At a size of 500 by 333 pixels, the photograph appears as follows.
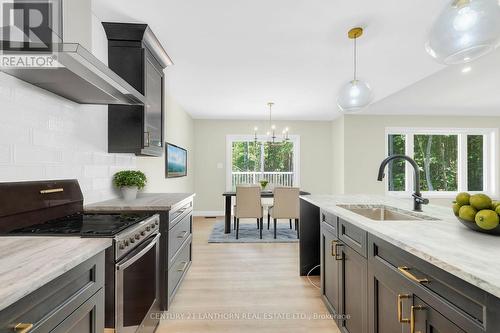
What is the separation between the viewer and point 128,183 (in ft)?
7.50

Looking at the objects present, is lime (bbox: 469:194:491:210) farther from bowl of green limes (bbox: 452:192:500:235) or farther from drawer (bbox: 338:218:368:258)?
drawer (bbox: 338:218:368:258)

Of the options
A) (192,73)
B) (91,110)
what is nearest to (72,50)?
(91,110)

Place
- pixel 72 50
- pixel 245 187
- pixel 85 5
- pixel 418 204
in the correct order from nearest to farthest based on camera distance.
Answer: pixel 72 50, pixel 85 5, pixel 418 204, pixel 245 187

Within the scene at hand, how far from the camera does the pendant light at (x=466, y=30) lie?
1.11 m

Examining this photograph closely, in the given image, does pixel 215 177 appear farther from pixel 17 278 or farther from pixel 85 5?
Result: pixel 17 278

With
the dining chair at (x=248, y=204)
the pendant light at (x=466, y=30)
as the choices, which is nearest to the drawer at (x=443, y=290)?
the pendant light at (x=466, y=30)

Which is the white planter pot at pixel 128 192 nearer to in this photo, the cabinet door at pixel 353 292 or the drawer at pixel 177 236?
the drawer at pixel 177 236

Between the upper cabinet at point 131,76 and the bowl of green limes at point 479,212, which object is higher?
the upper cabinet at point 131,76

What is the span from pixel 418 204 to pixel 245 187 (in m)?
2.89

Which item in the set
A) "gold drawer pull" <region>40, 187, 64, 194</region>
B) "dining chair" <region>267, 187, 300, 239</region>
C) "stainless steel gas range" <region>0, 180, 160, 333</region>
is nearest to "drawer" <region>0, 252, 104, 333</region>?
"stainless steel gas range" <region>0, 180, 160, 333</region>

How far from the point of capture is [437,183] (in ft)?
19.8

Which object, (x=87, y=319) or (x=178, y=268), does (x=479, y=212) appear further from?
(x=178, y=268)

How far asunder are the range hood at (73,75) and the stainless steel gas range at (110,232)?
1.87 ft

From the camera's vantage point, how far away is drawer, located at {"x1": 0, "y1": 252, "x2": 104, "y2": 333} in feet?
2.13
